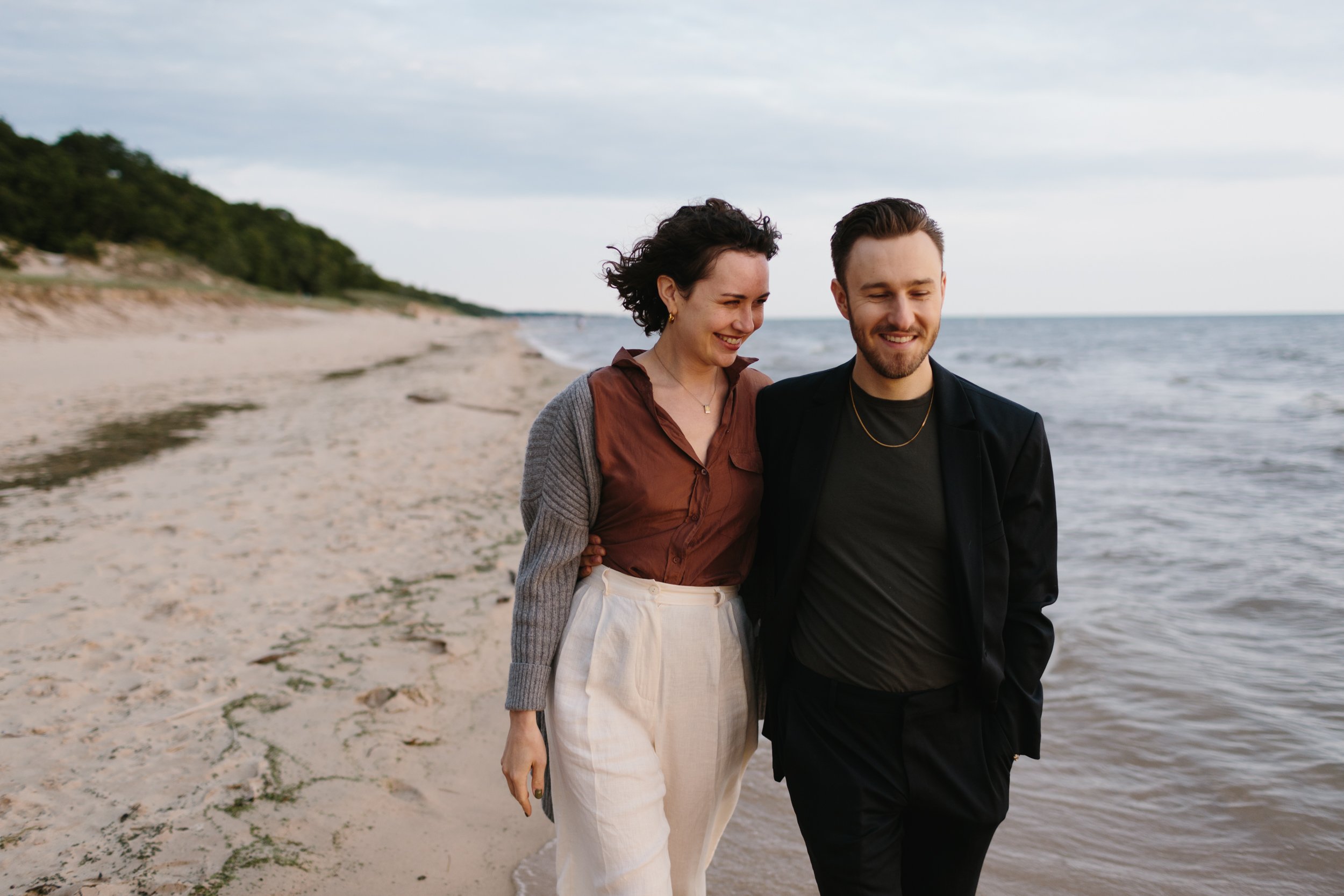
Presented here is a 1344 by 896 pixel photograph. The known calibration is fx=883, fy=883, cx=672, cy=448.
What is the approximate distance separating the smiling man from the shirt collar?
351 mm

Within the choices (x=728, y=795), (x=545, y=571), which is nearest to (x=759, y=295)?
(x=545, y=571)

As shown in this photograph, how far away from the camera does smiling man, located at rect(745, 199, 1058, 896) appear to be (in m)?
1.98

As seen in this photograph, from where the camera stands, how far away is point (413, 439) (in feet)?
32.1

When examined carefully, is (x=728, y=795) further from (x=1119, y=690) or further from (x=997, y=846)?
(x=1119, y=690)

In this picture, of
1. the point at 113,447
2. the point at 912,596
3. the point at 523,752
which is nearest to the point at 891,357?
the point at 912,596

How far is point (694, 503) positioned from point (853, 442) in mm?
408

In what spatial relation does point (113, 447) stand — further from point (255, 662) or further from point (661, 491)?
point (661, 491)

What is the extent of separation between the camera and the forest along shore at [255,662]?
9.38 feet

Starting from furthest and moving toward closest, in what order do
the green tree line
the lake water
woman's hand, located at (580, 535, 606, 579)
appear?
the green tree line → the lake water → woman's hand, located at (580, 535, 606, 579)

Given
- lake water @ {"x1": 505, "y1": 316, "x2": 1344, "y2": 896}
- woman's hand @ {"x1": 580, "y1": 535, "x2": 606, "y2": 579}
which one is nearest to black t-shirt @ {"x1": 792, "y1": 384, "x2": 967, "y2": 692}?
woman's hand @ {"x1": 580, "y1": 535, "x2": 606, "y2": 579}

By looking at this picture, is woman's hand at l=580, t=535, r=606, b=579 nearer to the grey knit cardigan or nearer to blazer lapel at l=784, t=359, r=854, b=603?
the grey knit cardigan

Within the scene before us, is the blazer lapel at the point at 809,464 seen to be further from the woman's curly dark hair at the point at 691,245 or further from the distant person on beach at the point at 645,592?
the woman's curly dark hair at the point at 691,245

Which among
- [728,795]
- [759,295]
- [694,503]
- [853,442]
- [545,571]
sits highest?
[759,295]

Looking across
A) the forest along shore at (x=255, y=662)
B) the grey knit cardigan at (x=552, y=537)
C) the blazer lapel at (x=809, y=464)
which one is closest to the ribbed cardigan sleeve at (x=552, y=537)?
Answer: the grey knit cardigan at (x=552, y=537)
